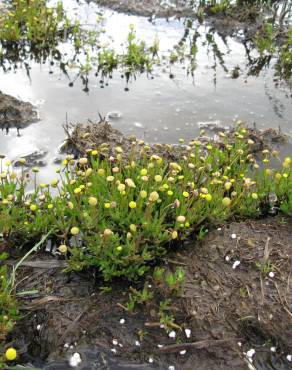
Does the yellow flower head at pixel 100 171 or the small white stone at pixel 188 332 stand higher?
the yellow flower head at pixel 100 171

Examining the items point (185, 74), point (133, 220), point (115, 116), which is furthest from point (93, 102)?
point (133, 220)

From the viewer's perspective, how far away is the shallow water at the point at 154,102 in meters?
5.67

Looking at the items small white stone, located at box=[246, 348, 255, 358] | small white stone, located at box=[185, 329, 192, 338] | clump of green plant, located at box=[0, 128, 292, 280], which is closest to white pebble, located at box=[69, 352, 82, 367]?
clump of green plant, located at box=[0, 128, 292, 280]

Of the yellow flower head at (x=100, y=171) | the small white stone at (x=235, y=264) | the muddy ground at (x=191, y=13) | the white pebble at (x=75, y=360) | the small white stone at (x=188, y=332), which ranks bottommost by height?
the white pebble at (x=75, y=360)

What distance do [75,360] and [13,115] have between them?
3.66 metres

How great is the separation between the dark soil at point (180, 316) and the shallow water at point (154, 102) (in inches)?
77.9

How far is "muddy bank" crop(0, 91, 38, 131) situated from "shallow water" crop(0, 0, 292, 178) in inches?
4.4

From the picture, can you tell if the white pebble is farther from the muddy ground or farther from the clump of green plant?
the muddy ground

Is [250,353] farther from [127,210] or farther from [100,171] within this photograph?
[100,171]

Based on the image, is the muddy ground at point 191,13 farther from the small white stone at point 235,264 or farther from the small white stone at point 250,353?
the small white stone at point 250,353

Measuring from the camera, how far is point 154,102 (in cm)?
635

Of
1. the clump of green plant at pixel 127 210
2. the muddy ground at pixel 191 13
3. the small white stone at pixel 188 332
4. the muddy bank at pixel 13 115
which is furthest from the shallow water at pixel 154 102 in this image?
the small white stone at pixel 188 332

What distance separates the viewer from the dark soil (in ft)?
10.2

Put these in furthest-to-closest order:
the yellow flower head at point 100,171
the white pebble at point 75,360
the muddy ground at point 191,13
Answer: the muddy ground at point 191,13
the yellow flower head at point 100,171
the white pebble at point 75,360
